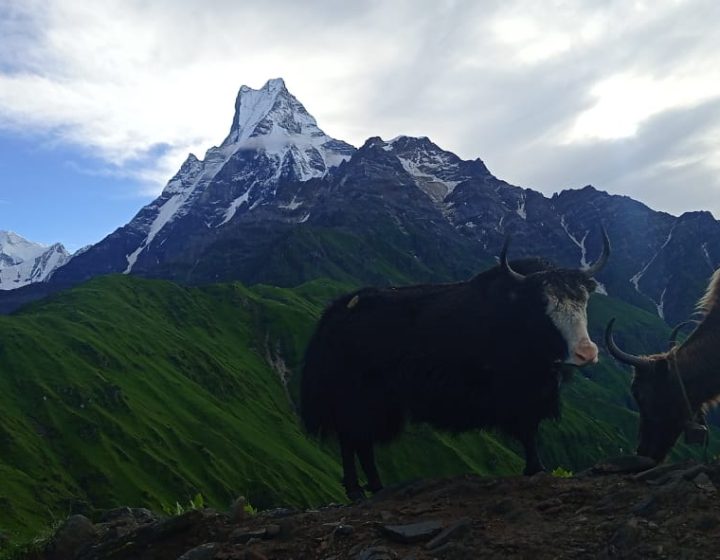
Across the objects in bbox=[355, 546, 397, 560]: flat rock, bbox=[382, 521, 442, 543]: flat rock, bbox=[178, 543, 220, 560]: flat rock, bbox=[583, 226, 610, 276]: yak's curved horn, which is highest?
bbox=[583, 226, 610, 276]: yak's curved horn

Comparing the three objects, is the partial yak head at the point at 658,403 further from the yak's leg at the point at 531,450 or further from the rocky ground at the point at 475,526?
the yak's leg at the point at 531,450

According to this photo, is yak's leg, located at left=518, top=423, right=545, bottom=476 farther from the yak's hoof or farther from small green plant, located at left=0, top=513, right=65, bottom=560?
small green plant, located at left=0, top=513, right=65, bottom=560

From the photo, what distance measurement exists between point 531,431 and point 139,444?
11529cm

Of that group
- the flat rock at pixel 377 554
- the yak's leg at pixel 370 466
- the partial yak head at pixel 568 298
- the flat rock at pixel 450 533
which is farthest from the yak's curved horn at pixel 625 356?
the flat rock at pixel 377 554

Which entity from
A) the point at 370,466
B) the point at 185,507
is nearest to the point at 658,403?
the point at 370,466

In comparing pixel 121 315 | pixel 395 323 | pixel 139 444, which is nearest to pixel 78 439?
pixel 139 444

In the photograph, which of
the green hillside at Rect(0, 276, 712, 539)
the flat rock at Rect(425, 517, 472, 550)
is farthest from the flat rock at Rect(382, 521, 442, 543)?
the green hillside at Rect(0, 276, 712, 539)

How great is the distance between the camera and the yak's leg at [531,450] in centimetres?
1106

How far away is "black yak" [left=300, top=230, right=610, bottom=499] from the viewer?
1105 centimetres

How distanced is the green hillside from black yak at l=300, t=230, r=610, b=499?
80001 millimetres

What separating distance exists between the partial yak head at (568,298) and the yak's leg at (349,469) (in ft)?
13.4

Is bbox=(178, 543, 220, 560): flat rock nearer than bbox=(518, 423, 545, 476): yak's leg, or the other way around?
bbox=(178, 543, 220, 560): flat rock

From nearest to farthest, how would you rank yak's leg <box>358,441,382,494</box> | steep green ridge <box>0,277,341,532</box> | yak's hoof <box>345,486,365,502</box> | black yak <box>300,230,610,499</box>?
black yak <box>300,230,610,499</box> < yak's hoof <box>345,486,365,502</box> < yak's leg <box>358,441,382,494</box> < steep green ridge <box>0,277,341,532</box>

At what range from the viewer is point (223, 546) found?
29.2 ft
